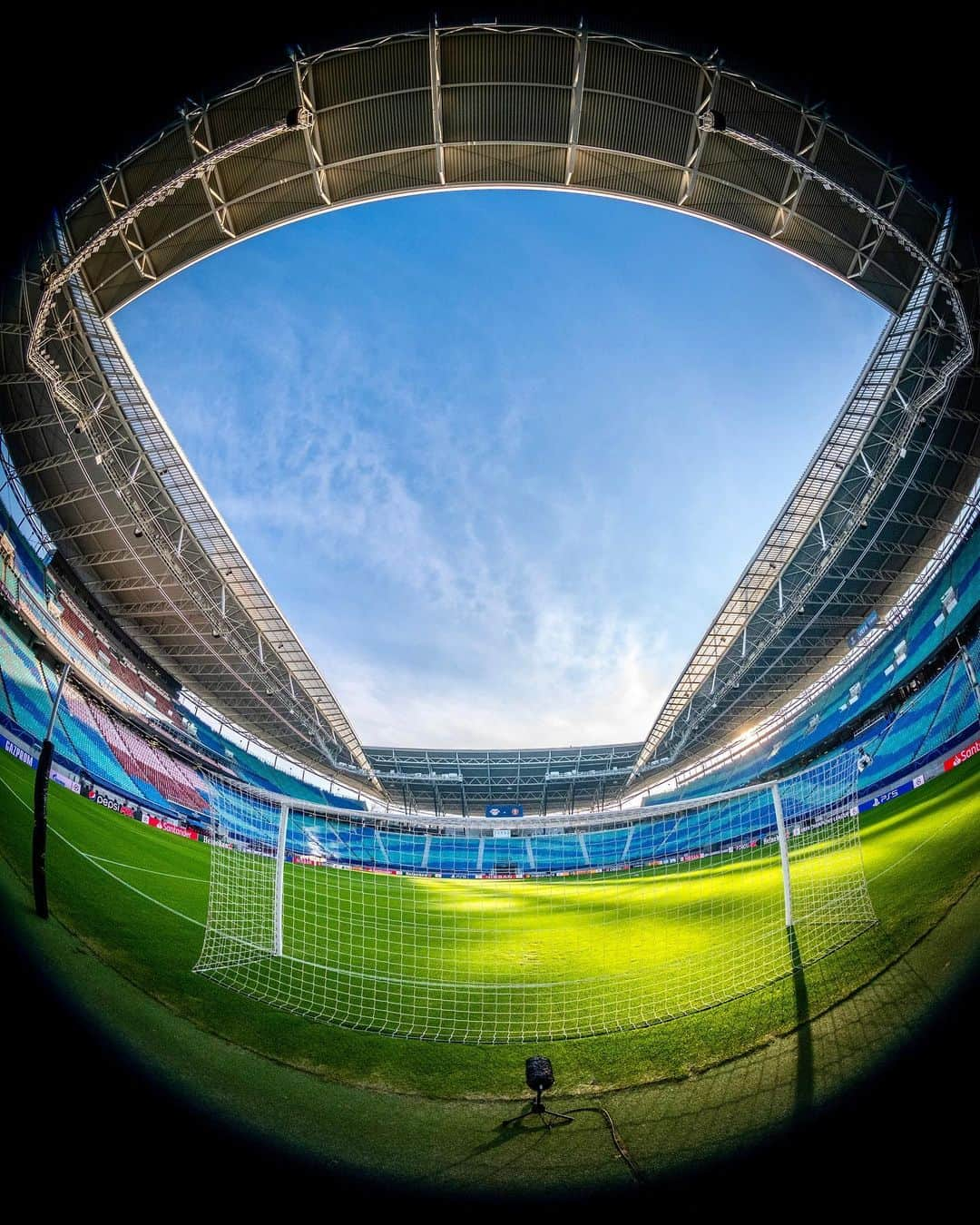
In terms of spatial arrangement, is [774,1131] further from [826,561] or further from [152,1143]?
[826,561]

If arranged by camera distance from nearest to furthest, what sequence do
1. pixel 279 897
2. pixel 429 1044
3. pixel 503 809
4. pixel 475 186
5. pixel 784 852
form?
pixel 429 1044 → pixel 784 852 → pixel 279 897 → pixel 475 186 → pixel 503 809

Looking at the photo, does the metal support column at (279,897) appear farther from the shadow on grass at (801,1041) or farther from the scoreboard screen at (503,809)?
the scoreboard screen at (503,809)

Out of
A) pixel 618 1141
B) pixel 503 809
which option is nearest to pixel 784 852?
pixel 618 1141

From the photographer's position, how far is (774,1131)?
9.12 ft

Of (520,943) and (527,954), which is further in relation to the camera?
(520,943)

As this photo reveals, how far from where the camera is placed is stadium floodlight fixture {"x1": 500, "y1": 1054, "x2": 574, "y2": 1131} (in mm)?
3246

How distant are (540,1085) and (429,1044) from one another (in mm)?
1570

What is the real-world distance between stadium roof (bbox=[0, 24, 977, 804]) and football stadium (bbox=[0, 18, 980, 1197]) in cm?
9

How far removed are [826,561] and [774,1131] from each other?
23.2m

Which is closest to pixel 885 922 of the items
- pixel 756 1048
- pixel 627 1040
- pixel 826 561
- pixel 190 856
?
pixel 756 1048

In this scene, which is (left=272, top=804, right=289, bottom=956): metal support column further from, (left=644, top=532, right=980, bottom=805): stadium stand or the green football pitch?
(left=644, top=532, right=980, bottom=805): stadium stand

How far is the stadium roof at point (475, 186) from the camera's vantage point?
36.4ft

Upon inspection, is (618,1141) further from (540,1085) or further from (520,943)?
(520,943)

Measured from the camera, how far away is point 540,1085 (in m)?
3.24
